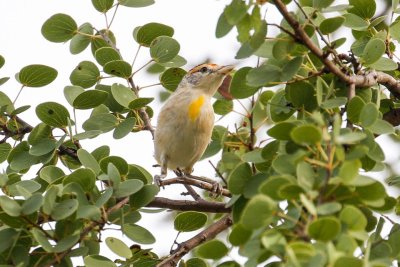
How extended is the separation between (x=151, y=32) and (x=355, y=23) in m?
1.27

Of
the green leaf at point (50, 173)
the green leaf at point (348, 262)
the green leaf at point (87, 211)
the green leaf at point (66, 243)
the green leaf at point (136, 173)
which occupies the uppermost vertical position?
the green leaf at point (348, 262)

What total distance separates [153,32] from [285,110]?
4.22ft

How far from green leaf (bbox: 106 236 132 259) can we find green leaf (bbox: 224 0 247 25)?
132 centimetres

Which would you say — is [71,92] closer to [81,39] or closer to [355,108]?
[81,39]

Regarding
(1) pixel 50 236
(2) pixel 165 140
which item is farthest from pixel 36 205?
(2) pixel 165 140

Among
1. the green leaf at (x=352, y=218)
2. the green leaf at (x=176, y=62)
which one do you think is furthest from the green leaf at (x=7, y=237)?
the green leaf at (x=176, y=62)

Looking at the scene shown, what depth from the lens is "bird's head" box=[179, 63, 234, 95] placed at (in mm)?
6005

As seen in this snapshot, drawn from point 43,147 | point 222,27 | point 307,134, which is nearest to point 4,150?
point 43,147

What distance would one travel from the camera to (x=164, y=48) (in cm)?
466

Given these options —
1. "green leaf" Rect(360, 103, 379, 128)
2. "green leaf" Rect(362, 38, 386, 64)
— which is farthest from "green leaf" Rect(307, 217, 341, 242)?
"green leaf" Rect(362, 38, 386, 64)

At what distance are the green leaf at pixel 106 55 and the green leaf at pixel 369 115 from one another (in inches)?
75.6

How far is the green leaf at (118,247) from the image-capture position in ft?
12.1

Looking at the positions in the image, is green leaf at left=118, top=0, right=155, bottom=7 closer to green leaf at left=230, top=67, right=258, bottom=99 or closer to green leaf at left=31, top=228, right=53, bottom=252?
green leaf at left=230, top=67, right=258, bottom=99

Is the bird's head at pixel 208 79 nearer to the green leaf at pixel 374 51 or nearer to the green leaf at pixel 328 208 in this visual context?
the green leaf at pixel 374 51
